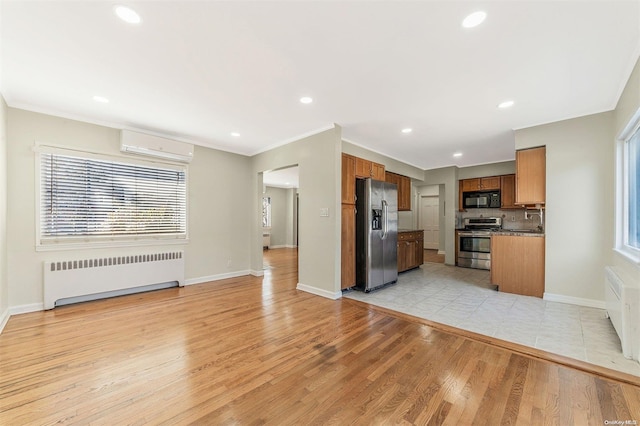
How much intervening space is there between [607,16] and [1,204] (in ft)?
19.2

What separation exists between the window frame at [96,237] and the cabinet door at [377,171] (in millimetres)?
3456

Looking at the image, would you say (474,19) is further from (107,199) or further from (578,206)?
(107,199)

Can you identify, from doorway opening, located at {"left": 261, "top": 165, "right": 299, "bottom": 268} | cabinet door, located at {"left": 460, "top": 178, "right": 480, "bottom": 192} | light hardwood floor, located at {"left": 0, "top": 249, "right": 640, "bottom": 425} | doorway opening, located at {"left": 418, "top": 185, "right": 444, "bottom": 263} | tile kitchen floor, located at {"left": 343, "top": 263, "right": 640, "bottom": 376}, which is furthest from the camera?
doorway opening, located at {"left": 261, "top": 165, "right": 299, "bottom": 268}

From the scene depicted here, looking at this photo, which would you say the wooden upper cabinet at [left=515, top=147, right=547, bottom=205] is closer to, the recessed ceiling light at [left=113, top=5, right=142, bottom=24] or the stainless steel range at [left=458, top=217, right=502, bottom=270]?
the stainless steel range at [left=458, top=217, right=502, bottom=270]

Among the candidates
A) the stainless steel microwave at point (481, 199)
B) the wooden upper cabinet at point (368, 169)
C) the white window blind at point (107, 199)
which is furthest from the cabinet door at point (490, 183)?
the white window blind at point (107, 199)

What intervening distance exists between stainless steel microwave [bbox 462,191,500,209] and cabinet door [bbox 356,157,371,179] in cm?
372

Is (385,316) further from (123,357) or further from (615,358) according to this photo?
(123,357)

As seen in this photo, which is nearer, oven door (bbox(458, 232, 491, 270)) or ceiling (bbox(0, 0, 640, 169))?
ceiling (bbox(0, 0, 640, 169))

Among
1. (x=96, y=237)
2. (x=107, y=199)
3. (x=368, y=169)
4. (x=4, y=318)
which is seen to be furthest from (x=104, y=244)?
(x=368, y=169)

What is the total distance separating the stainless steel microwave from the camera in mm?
6402

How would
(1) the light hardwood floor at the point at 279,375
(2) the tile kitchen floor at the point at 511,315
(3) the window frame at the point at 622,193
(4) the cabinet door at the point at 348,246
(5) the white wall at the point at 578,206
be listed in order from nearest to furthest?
(1) the light hardwood floor at the point at 279,375 < (2) the tile kitchen floor at the point at 511,315 < (3) the window frame at the point at 622,193 < (5) the white wall at the point at 578,206 < (4) the cabinet door at the point at 348,246

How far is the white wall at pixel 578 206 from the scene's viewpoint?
11.0 ft

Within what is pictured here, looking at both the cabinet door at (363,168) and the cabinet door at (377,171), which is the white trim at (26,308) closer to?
the cabinet door at (363,168)

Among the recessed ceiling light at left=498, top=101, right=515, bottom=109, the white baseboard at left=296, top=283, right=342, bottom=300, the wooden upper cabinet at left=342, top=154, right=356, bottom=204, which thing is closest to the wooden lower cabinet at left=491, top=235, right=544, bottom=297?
the recessed ceiling light at left=498, top=101, right=515, bottom=109
